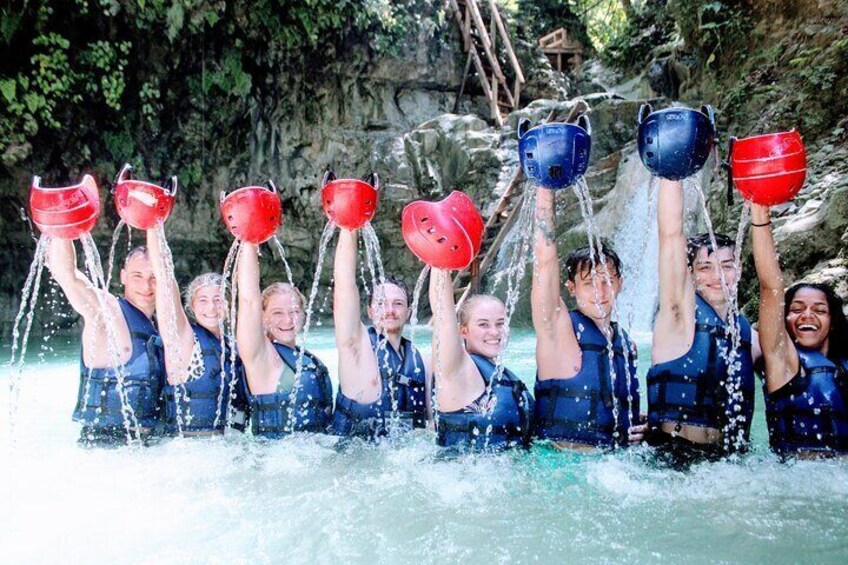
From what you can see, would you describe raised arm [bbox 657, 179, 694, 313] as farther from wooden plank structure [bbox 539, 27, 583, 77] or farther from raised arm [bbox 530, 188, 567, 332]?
wooden plank structure [bbox 539, 27, 583, 77]

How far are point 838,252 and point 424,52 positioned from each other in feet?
32.8

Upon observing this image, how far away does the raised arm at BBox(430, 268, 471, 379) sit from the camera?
2826 millimetres

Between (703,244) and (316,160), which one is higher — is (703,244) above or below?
below

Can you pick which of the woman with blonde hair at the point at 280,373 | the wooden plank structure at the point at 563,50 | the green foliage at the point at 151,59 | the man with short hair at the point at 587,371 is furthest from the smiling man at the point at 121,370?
the wooden plank structure at the point at 563,50

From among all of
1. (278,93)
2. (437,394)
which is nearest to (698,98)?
(278,93)

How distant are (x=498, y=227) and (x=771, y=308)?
26.9ft

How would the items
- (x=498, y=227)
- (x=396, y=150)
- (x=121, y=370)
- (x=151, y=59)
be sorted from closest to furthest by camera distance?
(x=121, y=370), (x=498, y=227), (x=151, y=59), (x=396, y=150)

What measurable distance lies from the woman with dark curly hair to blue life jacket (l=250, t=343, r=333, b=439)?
7.36ft

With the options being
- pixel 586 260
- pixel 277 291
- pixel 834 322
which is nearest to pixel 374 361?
pixel 277 291

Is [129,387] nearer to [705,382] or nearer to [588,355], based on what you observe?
[588,355]

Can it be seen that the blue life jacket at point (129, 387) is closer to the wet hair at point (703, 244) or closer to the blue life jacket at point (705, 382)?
the blue life jacket at point (705, 382)

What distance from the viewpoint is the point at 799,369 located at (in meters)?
3.14

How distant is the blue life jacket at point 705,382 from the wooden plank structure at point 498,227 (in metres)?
7.10

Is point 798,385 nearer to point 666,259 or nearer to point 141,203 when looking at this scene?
point 666,259
